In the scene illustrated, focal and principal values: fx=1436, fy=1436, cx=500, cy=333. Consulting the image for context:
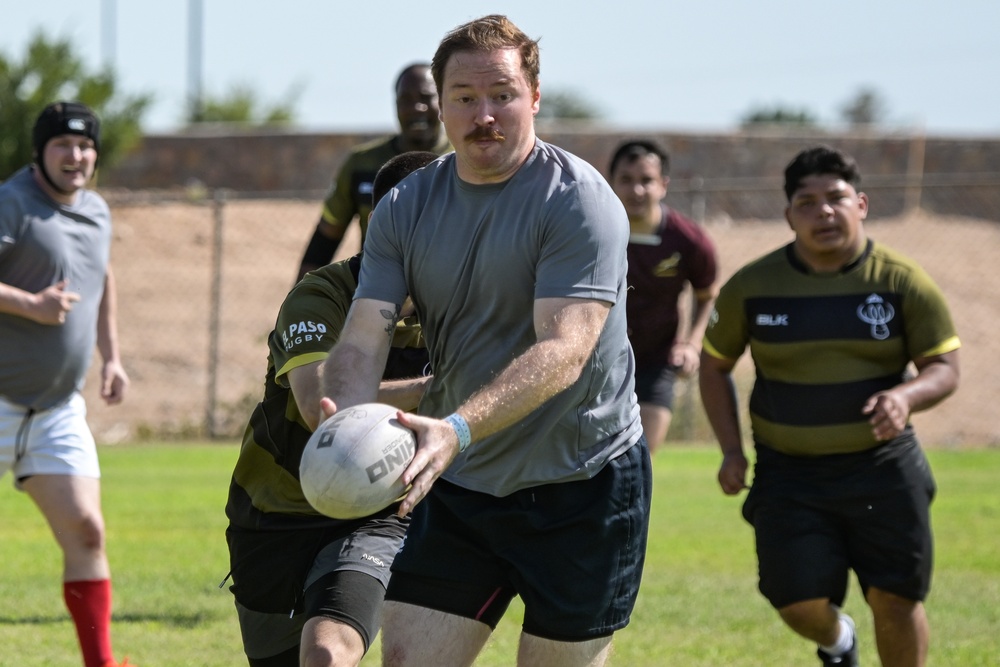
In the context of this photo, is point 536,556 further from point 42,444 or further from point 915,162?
point 915,162

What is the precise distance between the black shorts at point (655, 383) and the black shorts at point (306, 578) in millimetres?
3408

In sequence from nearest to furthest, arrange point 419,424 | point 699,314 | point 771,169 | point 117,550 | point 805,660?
point 419,424
point 805,660
point 699,314
point 117,550
point 771,169

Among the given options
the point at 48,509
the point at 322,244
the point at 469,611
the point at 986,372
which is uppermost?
the point at 322,244

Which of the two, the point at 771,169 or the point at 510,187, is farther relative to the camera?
the point at 771,169

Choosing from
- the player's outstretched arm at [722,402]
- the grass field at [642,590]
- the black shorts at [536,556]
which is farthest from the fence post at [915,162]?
the black shorts at [536,556]

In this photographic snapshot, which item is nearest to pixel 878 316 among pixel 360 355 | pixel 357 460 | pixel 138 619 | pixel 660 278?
pixel 660 278

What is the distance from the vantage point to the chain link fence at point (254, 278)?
679 inches

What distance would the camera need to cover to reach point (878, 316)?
5746 millimetres

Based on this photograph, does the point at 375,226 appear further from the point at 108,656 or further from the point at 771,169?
the point at 771,169

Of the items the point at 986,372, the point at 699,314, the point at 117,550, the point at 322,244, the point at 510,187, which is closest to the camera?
the point at 510,187

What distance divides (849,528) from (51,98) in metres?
22.9

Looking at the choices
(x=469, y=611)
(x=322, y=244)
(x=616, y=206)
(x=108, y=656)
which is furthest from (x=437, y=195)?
(x=322, y=244)

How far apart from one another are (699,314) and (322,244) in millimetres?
2445

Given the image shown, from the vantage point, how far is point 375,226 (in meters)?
4.00
